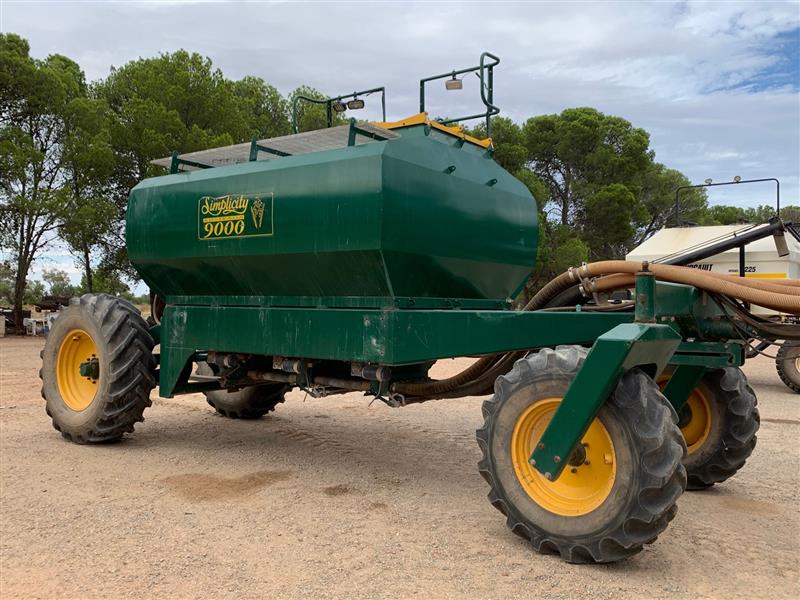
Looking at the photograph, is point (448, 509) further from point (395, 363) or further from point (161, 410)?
point (161, 410)

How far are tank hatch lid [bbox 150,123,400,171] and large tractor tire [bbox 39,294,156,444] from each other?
1510mm

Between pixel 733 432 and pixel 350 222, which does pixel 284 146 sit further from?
pixel 733 432

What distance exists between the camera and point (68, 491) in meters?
4.91

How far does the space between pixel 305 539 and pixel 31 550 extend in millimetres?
1490

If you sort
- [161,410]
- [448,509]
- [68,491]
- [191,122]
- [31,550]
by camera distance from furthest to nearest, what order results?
[191,122], [161,410], [68,491], [448,509], [31,550]

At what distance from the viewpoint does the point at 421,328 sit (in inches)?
184

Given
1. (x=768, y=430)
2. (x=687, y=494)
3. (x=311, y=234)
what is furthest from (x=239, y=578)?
(x=768, y=430)

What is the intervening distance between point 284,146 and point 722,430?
4.01 metres

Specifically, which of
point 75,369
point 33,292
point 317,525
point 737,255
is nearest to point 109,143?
point 75,369

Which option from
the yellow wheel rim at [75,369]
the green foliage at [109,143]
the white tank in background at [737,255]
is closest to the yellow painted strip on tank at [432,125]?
the yellow wheel rim at [75,369]

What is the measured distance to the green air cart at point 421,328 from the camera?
3.62 metres

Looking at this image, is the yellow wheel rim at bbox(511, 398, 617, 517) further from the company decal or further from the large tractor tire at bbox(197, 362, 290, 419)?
the large tractor tire at bbox(197, 362, 290, 419)

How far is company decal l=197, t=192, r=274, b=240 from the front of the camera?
5.38 m

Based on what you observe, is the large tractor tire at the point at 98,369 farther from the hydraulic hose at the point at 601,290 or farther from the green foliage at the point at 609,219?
the green foliage at the point at 609,219
